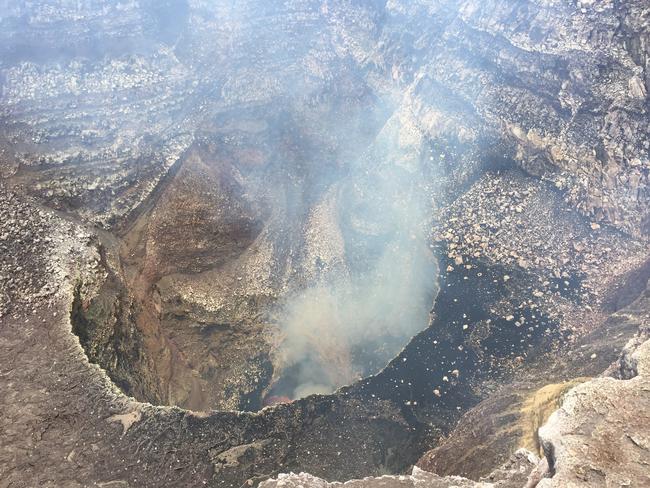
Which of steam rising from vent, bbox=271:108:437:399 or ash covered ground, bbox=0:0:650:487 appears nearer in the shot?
ash covered ground, bbox=0:0:650:487

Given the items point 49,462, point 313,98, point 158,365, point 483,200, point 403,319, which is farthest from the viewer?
point 313,98

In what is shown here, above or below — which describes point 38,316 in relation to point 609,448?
below

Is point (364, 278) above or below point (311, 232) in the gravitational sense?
below

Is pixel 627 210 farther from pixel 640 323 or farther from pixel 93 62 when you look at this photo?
pixel 93 62

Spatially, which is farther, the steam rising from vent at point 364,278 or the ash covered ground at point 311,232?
the steam rising from vent at point 364,278

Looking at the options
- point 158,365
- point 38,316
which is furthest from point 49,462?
point 158,365

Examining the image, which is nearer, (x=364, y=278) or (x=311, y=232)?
(x=364, y=278)

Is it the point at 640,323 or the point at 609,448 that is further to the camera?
the point at 640,323

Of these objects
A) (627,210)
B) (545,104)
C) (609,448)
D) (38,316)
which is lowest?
(38,316)
